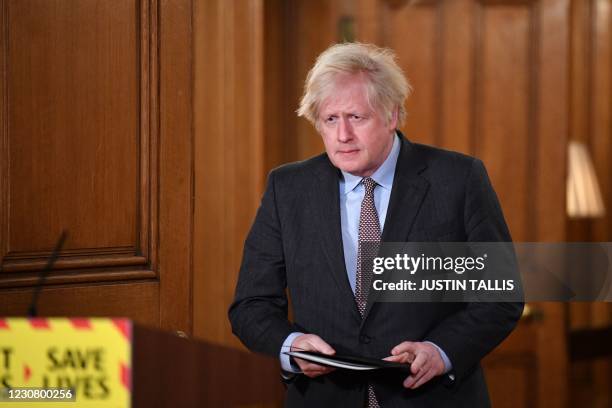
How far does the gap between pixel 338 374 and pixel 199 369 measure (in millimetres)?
764

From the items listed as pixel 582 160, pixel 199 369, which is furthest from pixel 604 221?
pixel 199 369

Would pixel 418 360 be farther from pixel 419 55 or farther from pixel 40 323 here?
pixel 419 55

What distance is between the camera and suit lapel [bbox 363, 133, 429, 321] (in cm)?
169

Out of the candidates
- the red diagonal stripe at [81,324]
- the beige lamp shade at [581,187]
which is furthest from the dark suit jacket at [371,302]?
the beige lamp shade at [581,187]

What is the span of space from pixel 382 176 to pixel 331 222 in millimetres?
144

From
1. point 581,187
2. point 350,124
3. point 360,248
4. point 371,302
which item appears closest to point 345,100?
point 350,124

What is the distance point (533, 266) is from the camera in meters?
3.18

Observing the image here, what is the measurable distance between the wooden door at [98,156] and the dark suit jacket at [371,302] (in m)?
0.37

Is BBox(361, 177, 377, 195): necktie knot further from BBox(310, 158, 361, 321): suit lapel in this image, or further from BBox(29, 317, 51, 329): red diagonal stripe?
BBox(29, 317, 51, 329): red diagonal stripe

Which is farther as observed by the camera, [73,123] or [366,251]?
[73,123]

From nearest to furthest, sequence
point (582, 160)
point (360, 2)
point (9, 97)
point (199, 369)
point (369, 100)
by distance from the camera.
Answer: point (199, 369) < point (369, 100) < point (9, 97) < point (360, 2) < point (582, 160)

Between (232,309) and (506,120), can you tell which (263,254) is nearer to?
(232,309)

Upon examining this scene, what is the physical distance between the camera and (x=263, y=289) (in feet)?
5.68

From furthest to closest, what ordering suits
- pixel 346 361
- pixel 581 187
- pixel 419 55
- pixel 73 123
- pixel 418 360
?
pixel 581 187
pixel 419 55
pixel 73 123
pixel 418 360
pixel 346 361
